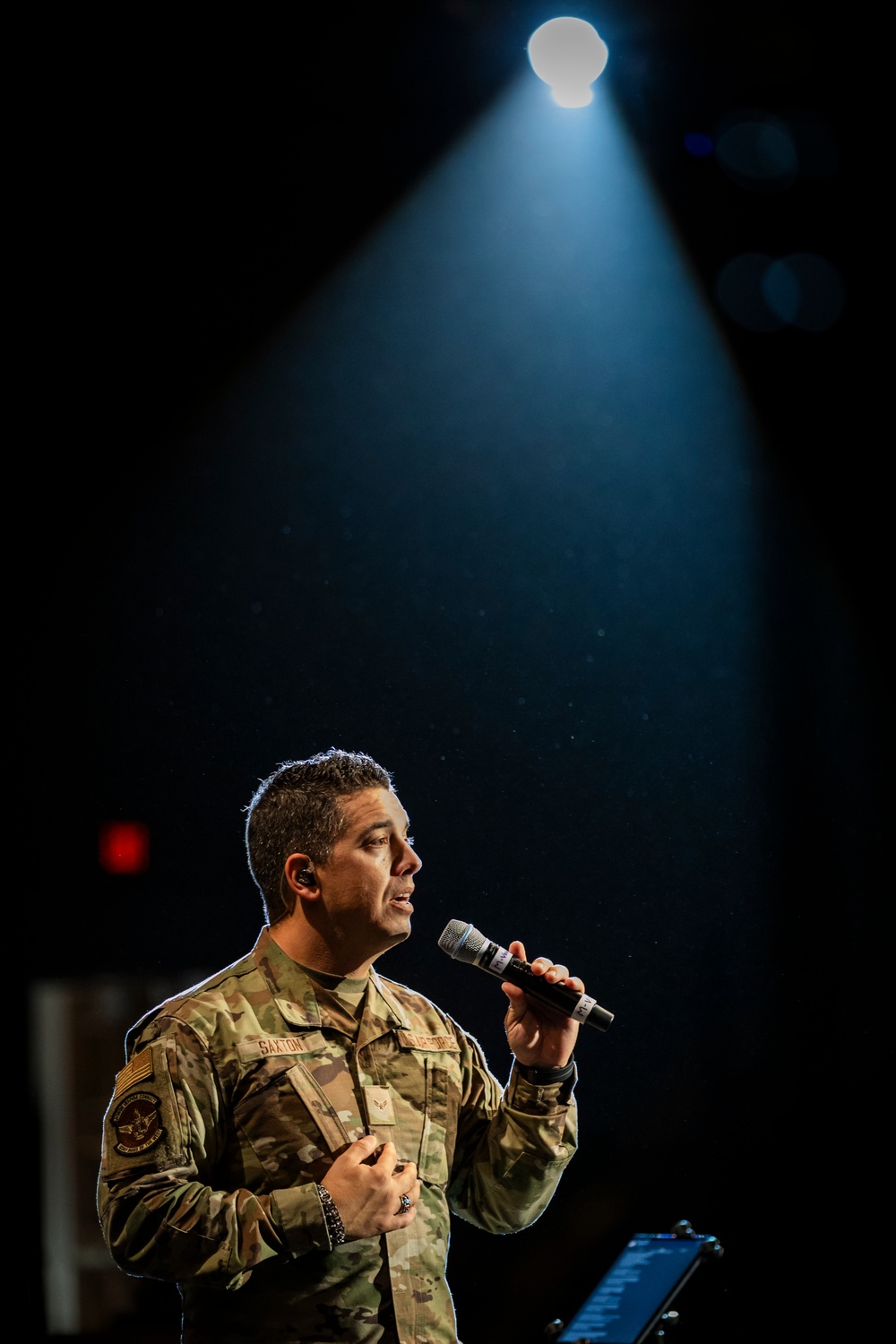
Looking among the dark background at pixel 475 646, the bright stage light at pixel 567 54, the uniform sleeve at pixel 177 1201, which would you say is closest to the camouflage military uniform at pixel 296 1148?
the uniform sleeve at pixel 177 1201

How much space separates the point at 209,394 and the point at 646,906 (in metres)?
1.94

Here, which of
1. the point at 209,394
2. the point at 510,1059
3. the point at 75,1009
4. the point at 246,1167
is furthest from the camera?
the point at 209,394

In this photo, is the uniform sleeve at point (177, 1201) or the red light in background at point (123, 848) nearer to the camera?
the uniform sleeve at point (177, 1201)

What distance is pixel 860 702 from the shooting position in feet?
13.5

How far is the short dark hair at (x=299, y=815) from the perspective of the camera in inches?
103

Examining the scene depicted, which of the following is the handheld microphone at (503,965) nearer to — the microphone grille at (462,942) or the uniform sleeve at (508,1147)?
the microphone grille at (462,942)

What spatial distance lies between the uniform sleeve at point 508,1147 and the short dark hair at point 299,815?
1.69 ft

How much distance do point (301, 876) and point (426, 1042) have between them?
41 cm

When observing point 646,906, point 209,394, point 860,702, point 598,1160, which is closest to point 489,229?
point 209,394

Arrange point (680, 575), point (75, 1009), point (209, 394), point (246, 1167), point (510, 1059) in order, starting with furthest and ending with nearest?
point (680, 575), point (209, 394), point (510, 1059), point (75, 1009), point (246, 1167)

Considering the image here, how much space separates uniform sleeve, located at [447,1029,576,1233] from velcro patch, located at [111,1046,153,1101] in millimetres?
678

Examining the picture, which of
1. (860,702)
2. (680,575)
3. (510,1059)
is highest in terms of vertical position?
(680,575)

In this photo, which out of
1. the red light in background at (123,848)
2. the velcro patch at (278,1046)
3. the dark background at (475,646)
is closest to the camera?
the velcro patch at (278,1046)

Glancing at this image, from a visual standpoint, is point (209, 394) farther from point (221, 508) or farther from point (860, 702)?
→ point (860, 702)
